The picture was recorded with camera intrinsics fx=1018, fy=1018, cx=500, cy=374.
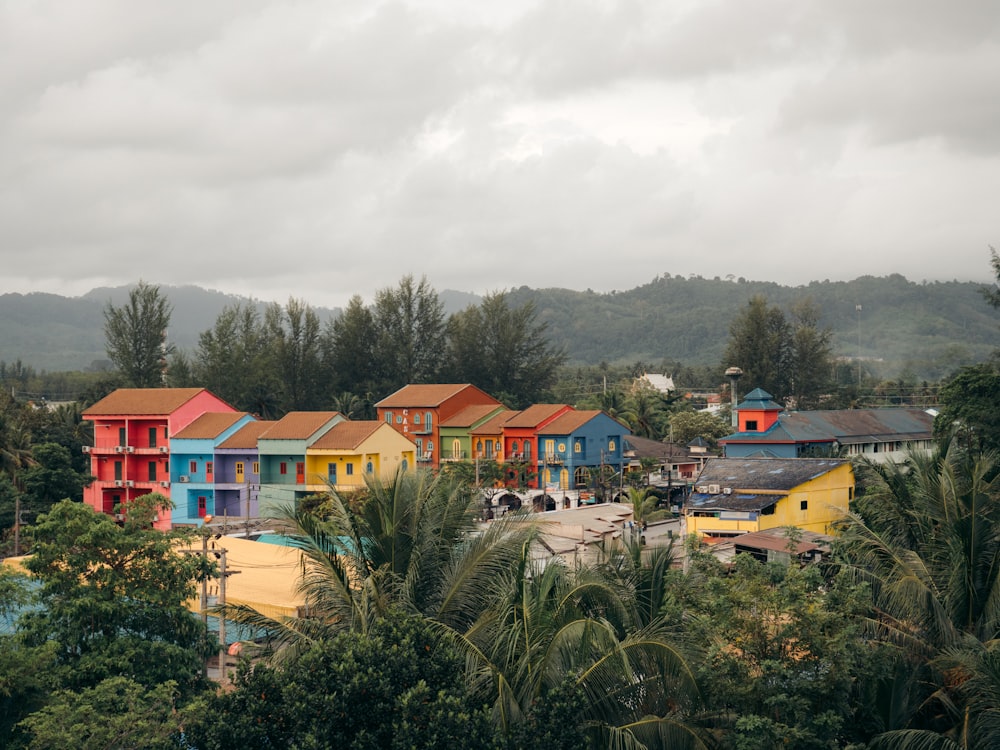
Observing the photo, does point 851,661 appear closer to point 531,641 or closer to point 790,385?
point 531,641

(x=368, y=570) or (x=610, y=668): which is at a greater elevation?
(x=368, y=570)

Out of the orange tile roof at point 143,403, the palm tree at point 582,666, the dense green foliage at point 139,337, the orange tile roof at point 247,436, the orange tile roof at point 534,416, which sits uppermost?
the dense green foliage at point 139,337

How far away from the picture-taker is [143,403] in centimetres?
4956

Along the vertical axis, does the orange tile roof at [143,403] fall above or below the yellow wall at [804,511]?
above

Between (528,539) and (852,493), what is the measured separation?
91.7ft

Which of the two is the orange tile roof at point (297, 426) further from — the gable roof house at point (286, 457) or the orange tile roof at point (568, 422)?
the orange tile roof at point (568, 422)

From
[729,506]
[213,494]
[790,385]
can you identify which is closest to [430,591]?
[729,506]

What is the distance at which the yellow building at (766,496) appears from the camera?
33.2 m

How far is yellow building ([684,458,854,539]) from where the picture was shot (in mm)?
33188

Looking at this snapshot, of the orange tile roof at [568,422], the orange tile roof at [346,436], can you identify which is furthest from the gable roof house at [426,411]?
the orange tile roof at [346,436]

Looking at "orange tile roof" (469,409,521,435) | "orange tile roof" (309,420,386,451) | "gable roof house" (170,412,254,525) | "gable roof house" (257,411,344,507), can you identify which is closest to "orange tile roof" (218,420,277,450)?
"gable roof house" (170,412,254,525)

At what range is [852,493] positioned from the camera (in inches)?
1441

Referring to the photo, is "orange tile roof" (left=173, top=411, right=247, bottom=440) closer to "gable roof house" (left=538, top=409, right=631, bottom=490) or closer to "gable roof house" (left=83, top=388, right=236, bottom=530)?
"gable roof house" (left=83, top=388, right=236, bottom=530)

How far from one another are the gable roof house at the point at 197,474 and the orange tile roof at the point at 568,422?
1587cm
